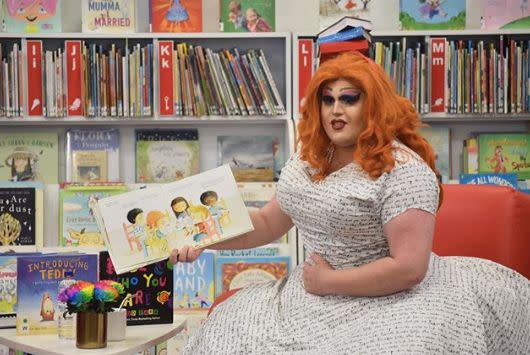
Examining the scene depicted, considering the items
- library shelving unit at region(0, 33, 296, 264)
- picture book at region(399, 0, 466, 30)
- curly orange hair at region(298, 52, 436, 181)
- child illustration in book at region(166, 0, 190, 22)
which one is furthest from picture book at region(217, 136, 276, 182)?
curly orange hair at region(298, 52, 436, 181)

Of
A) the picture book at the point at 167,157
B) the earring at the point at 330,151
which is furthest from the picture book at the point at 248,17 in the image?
the earring at the point at 330,151

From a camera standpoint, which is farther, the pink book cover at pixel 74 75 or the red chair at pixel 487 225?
the pink book cover at pixel 74 75

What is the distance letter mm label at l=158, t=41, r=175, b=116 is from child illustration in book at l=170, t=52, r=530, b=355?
1990 mm

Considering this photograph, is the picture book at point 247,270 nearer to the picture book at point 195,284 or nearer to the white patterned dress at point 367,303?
the picture book at point 195,284

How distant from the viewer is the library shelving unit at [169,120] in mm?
4480

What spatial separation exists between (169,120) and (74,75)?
491 mm

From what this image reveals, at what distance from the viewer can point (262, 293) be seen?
2504 mm

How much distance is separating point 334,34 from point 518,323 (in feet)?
2.96

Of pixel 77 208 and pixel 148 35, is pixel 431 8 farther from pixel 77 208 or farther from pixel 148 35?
pixel 77 208

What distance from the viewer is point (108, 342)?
8.54ft

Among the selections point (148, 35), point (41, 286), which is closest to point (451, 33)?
point (148, 35)

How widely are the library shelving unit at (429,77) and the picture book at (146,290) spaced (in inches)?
72.5

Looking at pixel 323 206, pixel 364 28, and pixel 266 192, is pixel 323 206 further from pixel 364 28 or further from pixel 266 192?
pixel 266 192

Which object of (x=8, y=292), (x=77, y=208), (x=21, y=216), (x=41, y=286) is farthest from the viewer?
(x=77, y=208)
